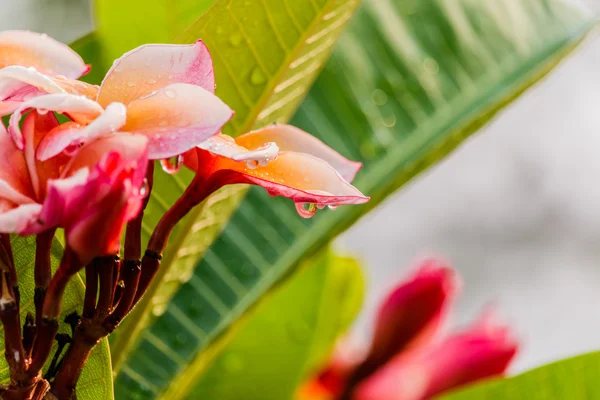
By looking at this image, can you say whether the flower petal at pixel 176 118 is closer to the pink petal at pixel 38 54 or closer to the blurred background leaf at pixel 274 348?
the pink petal at pixel 38 54

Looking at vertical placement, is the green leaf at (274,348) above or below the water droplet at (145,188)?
below

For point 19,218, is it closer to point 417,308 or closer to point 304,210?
point 304,210

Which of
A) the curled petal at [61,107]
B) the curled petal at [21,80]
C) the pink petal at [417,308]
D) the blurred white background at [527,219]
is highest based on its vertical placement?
the curled petal at [21,80]

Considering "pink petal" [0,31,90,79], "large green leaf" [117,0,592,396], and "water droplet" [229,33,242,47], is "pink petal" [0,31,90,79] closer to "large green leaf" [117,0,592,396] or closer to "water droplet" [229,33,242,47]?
"water droplet" [229,33,242,47]

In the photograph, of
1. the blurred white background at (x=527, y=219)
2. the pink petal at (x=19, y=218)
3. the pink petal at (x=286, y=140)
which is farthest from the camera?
the blurred white background at (x=527, y=219)

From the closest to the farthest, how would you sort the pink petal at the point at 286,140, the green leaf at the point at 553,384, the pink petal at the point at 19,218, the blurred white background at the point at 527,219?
the pink petal at the point at 19,218
the pink petal at the point at 286,140
the green leaf at the point at 553,384
the blurred white background at the point at 527,219

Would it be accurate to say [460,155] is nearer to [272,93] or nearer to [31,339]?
[272,93]

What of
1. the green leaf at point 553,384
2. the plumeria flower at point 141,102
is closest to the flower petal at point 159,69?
the plumeria flower at point 141,102

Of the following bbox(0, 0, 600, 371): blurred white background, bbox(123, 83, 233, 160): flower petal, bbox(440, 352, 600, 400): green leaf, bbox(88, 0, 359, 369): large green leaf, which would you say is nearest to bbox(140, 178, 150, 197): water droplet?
bbox(123, 83, 233, 160): flower petal
